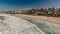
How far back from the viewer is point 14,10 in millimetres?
41750

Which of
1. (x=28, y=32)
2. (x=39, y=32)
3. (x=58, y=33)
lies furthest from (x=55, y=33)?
(x=28, y=32)

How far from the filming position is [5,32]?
542 inches

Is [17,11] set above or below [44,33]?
below

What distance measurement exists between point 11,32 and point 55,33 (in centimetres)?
384

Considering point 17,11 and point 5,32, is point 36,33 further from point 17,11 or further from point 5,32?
point 17,11

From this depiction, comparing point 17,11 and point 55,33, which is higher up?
point 55,33

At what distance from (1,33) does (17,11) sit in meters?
27.2

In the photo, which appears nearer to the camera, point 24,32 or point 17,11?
point 24,32

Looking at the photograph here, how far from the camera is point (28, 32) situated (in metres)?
14.0

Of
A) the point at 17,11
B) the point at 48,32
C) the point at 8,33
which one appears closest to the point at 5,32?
the point at 8,33

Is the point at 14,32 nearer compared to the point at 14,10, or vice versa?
the point at 14,32

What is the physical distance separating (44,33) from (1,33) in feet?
12.0

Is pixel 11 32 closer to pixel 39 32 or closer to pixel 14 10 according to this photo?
pixel 39 32

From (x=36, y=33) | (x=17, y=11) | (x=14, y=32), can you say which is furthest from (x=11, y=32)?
(x=17, y=11)
